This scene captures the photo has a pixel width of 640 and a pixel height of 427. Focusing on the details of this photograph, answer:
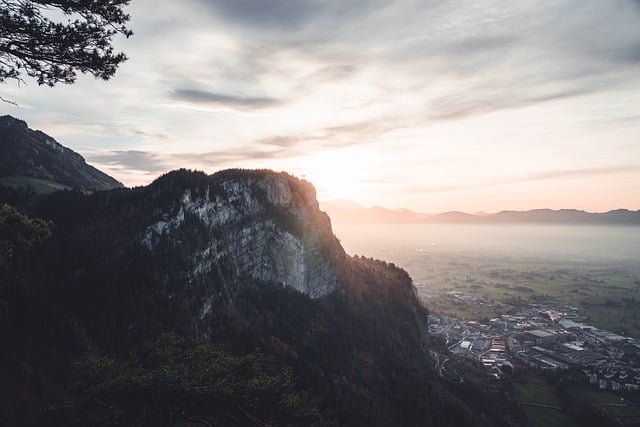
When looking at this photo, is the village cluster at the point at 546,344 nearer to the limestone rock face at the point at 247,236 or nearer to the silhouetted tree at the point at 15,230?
the limestone rock face at the point at 247,236

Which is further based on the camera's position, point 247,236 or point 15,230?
point 247,236

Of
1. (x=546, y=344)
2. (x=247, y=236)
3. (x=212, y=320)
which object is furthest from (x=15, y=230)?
(x=546, y=344)

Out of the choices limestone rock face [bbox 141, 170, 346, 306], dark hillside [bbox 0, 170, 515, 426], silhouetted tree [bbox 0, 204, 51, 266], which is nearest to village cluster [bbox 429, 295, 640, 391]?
dark hillside [bbox 0, 170, 515, 426]

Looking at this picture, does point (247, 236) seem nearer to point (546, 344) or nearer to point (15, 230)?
point (15, 230)

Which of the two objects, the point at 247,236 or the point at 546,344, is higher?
the point at 247,236

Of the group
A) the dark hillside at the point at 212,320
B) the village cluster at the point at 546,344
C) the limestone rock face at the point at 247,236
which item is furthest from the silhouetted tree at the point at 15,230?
the village cluster at the point at 546,344

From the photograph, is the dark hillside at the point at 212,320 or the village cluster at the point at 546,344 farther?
the village cluster at the point at 546,344

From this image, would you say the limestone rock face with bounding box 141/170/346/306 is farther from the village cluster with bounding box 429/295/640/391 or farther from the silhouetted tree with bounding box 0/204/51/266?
the silhouetted tree with bounding box 0/204/51/266
